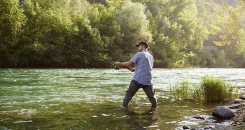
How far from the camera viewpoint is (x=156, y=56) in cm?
5897

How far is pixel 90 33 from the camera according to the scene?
1848 inches

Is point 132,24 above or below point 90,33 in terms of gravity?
above

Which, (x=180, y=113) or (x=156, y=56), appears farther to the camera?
(x=156, y=56)

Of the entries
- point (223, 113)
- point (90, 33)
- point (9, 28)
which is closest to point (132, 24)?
point (90, 33)

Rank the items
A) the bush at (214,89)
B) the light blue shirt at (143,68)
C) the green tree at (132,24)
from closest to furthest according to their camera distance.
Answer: the light blue shirt at (143,68) < the bush at (214,89) < the green tree at (132,24)

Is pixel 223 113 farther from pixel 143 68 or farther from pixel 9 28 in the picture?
pixel 9 28

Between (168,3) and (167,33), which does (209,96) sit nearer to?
(167,33)

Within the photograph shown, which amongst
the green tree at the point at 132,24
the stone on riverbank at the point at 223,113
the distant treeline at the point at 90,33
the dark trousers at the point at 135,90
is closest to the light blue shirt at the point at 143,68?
the dark trousers at the point at 135,90

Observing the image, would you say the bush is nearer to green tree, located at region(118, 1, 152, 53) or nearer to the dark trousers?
the dark trousers

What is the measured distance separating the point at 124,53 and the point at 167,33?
1365 centimetres

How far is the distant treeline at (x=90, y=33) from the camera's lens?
129 feet

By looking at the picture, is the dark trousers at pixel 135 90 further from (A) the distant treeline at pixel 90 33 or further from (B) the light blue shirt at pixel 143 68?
(A) the distant treeline at pixel 90 33

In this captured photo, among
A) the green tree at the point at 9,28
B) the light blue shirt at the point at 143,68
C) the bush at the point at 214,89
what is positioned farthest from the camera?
the green tree at the point at 9,28

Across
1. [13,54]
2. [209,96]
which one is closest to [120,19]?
[13,54]
